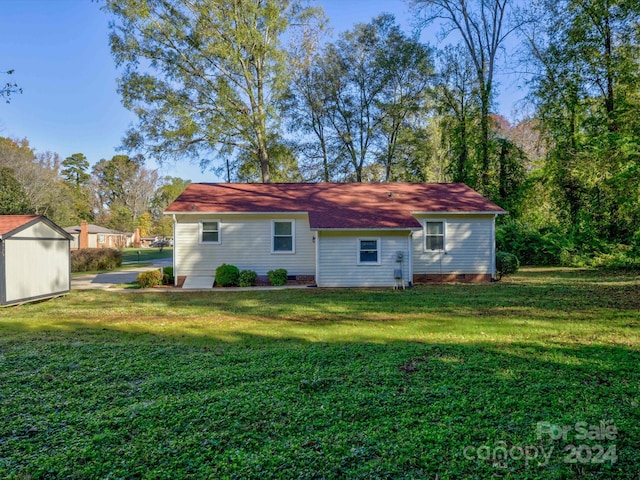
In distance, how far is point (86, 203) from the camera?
1987 inches

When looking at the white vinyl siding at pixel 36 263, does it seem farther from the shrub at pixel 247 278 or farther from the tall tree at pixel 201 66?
the tall tree at pixel 201 66

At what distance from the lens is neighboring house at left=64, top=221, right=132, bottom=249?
30.1 metres

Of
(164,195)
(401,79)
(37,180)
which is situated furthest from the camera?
(164,195)

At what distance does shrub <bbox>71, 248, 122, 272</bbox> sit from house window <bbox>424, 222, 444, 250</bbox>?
60.3ft

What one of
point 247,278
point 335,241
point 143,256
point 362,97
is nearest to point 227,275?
point 247,278

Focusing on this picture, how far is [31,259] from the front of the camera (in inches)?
385

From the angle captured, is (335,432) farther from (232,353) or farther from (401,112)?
(401,112)

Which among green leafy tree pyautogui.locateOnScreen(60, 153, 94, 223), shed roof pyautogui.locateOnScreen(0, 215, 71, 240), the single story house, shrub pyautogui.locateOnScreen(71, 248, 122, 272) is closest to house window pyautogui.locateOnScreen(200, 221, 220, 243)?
the single story house

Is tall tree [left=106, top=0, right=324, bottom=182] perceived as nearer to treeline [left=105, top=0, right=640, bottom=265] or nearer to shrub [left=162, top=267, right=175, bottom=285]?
treeline [left=105, top=0, right=640, bottom=265]

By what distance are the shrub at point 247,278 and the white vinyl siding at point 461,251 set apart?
6257mm

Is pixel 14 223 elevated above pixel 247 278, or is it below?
above

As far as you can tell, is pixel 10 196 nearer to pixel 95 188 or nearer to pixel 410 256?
pixel 410 256

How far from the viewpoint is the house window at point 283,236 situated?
14.1 m

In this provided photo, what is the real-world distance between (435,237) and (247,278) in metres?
7.44
